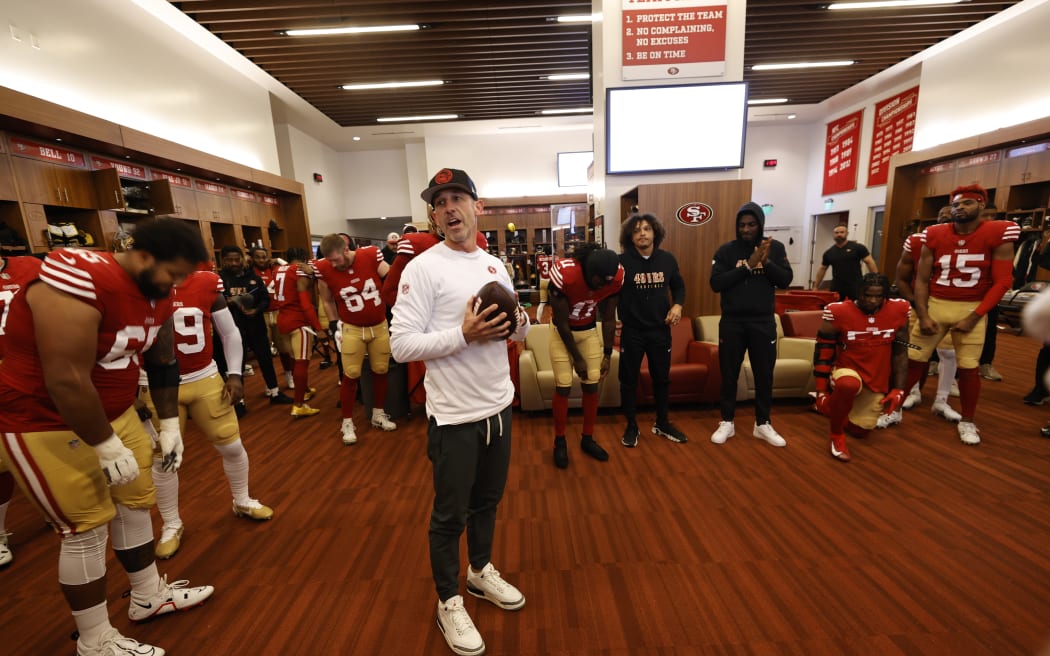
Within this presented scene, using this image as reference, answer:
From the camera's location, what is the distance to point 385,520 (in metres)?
2.42

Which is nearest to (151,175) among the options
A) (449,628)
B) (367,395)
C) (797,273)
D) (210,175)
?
(210,175)

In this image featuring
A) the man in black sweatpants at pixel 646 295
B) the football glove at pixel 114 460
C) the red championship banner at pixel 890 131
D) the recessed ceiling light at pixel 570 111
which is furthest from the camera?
the recessed ceiling light at pixel 570 111

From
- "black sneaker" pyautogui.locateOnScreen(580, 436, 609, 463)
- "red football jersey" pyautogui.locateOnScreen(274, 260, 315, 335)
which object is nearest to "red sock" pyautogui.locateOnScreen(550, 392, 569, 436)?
"black sneaker" pyautogui.locateOnScreen(580, 436, 609, 463)

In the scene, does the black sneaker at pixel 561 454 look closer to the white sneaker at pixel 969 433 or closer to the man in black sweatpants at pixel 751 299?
the man in black sweatpants at pixel 751 299

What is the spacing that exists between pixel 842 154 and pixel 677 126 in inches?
367

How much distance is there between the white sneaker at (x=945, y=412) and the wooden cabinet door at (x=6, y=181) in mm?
9151

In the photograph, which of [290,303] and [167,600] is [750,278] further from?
[290,303]

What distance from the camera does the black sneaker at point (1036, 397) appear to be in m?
3.66

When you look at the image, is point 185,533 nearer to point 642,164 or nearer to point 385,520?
point 385,520

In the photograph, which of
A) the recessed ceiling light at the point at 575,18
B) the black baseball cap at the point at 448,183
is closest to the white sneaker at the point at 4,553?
the black baseball cap at the point at 448,183

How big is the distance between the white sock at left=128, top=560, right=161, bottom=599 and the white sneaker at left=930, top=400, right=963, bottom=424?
17.6 feet

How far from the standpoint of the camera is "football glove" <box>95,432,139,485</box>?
1.33 meters

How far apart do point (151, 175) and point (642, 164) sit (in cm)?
714

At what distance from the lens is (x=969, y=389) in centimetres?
310
